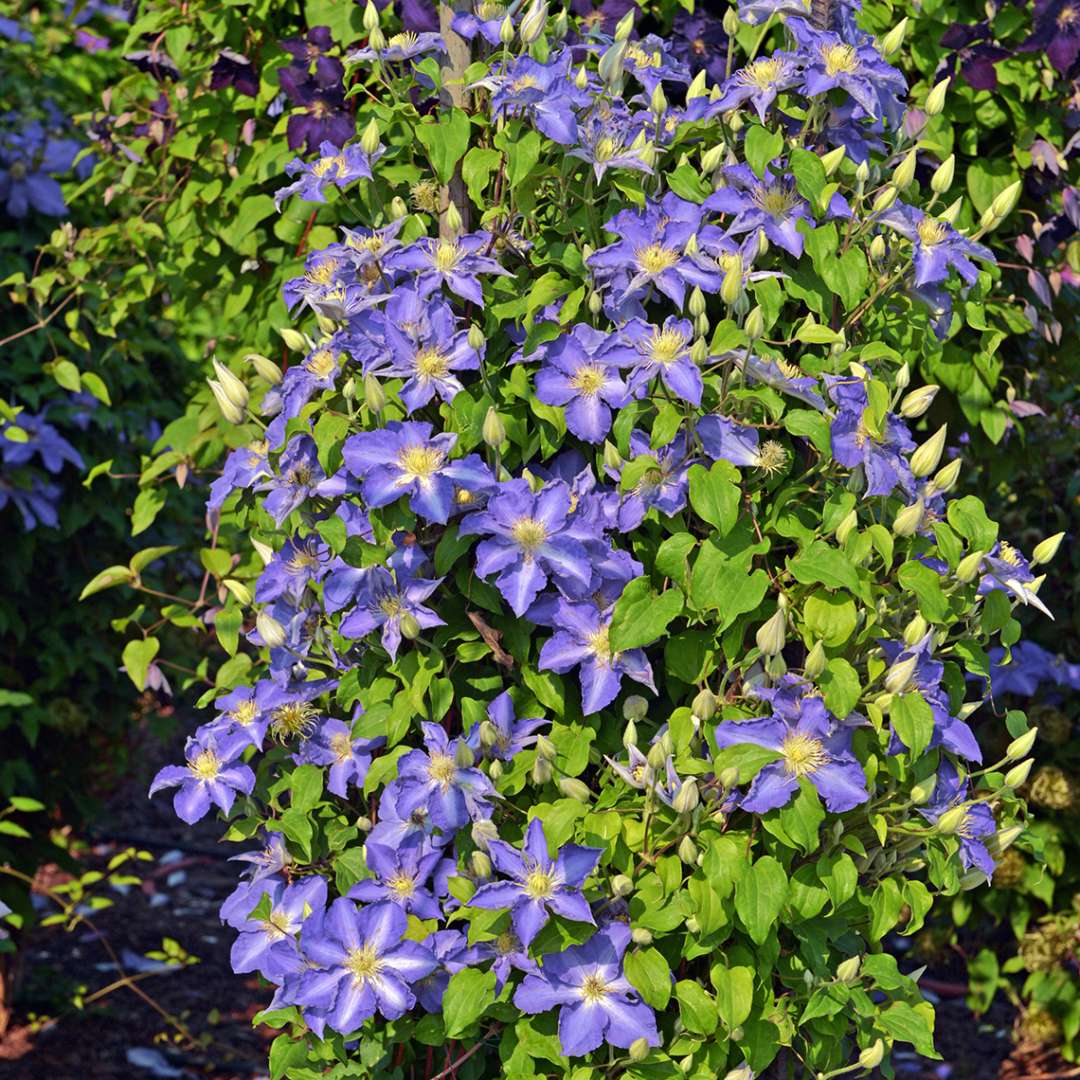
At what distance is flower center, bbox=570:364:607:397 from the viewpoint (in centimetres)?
177

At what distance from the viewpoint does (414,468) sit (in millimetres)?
1721

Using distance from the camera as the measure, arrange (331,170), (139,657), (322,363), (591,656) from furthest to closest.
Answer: (139,657)
(331,170)
(322,363)
(591,656)

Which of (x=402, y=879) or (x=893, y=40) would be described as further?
(x=893, y=40)

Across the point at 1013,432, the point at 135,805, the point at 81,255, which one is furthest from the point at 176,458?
the point at 135,805

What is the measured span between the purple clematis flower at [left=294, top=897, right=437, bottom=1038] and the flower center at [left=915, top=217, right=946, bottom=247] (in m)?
1.06

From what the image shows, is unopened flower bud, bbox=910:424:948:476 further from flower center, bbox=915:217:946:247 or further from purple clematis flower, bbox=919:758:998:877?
purple clematis flower, bbox=919:758:998:877

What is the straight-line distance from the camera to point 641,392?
1.77 meters

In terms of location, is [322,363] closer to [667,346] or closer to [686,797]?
[667,346]

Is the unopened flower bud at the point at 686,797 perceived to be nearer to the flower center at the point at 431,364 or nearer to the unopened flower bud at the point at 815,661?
the unopened flower bud at the point at 815,661

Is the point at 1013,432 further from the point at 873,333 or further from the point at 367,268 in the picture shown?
the point at 367,268

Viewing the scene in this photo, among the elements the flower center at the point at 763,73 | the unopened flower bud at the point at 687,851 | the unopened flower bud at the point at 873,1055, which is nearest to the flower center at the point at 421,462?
the unopened flower bud at the point at 687,851

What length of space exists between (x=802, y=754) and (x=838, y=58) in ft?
2.82

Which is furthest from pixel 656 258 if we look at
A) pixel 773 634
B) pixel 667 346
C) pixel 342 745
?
pixel 342 745

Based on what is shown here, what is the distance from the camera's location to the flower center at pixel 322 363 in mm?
1871
